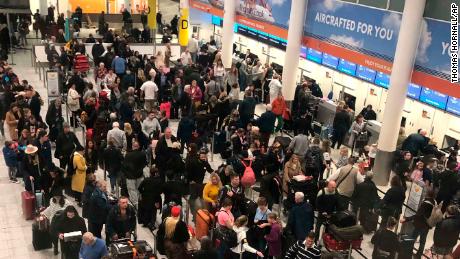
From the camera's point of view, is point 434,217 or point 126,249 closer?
point 126,249

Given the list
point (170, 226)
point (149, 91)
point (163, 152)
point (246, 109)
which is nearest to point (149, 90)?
point (149, 91)

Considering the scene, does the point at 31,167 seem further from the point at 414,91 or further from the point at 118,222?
the point at 414,91

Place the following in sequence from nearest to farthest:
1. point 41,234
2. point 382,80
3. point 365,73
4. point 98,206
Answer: point 98,206, point 41,234, point 382,80, point 365,73

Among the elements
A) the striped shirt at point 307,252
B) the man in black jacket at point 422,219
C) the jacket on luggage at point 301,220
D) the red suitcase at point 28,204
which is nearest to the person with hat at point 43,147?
the red suitcase at point 28,204

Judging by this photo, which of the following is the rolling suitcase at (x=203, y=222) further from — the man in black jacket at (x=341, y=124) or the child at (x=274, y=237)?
the man in black jacket at (x=341, y=124)

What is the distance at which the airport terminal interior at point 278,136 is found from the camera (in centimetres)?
894

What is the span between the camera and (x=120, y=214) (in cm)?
862

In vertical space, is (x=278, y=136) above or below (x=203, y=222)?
below

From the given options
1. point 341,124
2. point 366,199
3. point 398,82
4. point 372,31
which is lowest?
point 341,124

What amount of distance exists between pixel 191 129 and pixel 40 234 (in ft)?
15.9

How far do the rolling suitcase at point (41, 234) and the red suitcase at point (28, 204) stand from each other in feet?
3.25

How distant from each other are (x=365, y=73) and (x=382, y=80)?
2.37 feet

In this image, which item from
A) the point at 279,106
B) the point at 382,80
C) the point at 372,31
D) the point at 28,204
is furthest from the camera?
the point at 382,80

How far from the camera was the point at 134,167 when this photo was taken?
10320 millimetres
